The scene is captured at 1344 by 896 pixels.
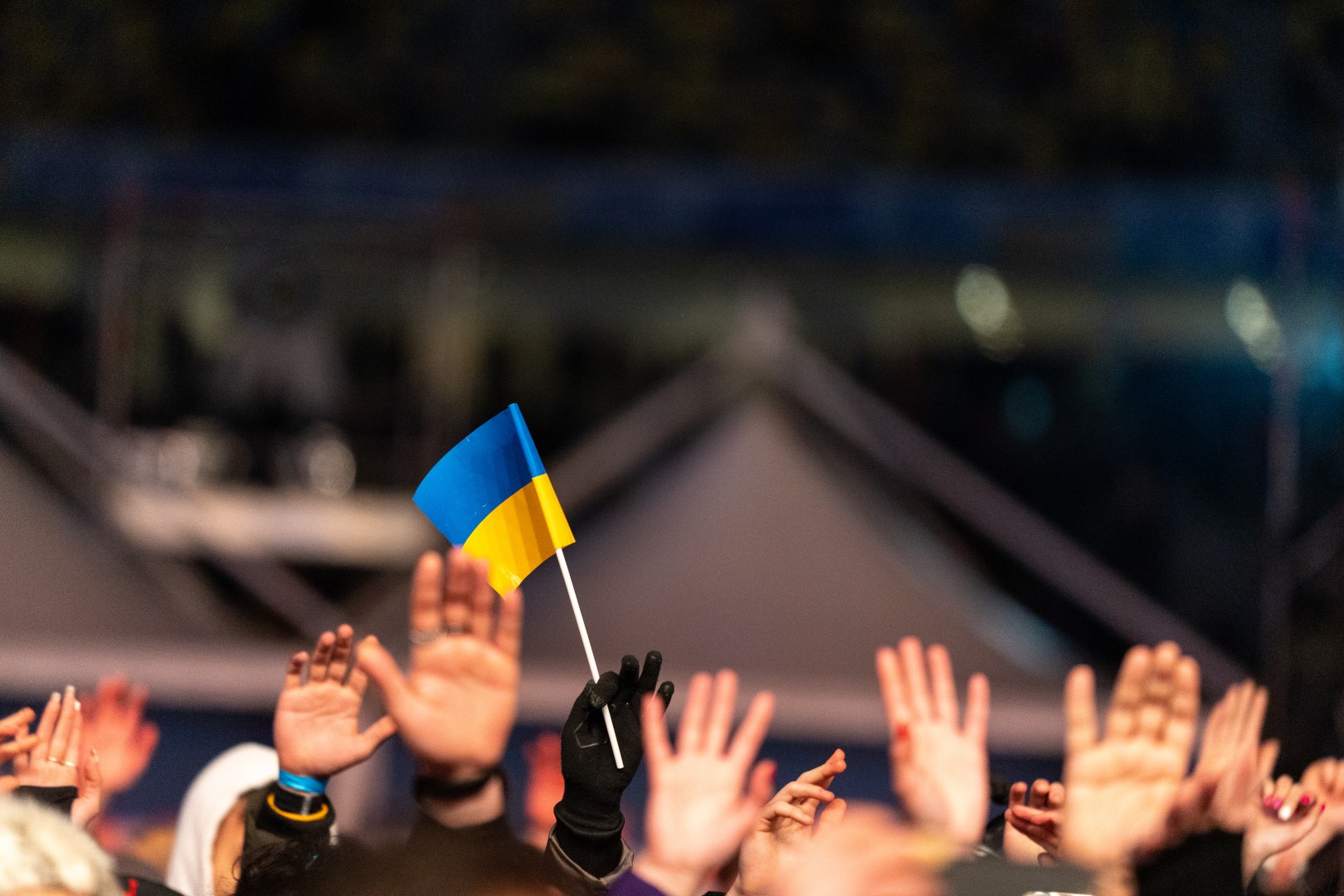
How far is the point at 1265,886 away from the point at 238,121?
5022mm

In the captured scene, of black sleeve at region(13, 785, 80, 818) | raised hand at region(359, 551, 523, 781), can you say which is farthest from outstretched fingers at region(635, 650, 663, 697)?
black sleeve at region(13, 785, 80, 818)

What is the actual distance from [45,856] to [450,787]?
28 centimetres

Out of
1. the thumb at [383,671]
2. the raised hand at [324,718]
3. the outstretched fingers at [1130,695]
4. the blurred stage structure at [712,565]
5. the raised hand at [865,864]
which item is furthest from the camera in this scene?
the blurred stage structure at [712,565]

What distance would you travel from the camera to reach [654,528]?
9.39 ft

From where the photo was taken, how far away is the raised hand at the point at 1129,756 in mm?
842

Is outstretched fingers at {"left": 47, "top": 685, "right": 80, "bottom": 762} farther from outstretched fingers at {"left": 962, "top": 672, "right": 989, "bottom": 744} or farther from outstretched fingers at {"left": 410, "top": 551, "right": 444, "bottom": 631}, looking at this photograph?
outstretched fingers at {"left": 962, "top": 672, "right": 989, "bottom": 744}

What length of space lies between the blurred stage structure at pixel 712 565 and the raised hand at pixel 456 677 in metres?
1.47

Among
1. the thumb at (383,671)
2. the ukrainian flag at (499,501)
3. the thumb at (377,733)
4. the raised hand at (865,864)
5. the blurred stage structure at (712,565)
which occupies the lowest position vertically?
the blurred stage structure at (712,565)

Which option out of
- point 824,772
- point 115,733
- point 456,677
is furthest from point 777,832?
point 115,733

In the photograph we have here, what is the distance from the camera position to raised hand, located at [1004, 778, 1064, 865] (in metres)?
1.03

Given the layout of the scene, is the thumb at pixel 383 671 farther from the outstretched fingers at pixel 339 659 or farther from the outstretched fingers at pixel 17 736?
the outstretched fingers at pixel 17 736

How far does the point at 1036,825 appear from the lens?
104cm

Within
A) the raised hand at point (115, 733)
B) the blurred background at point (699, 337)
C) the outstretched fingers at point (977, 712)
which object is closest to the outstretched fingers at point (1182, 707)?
the outstretched fingers at point (977, 712)

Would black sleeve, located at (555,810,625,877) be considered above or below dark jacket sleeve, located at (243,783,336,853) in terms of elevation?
above
